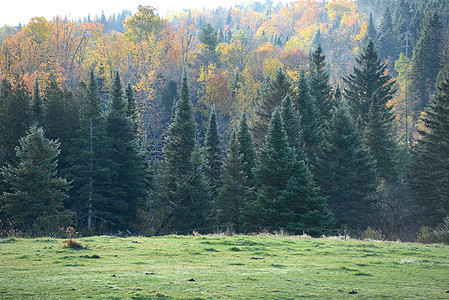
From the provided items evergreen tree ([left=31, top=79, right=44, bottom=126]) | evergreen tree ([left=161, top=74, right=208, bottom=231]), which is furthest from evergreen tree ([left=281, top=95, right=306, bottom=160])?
evergreen tree ([left=31, top=79, right=44, bottom=126])

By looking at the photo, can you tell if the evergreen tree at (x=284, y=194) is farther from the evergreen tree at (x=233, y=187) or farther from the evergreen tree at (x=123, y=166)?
the evergreen tree at (x=123, y=166)

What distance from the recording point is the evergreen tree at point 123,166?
46531 millimetres

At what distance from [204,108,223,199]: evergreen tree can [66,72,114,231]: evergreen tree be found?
11.0 metres

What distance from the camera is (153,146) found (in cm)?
7812

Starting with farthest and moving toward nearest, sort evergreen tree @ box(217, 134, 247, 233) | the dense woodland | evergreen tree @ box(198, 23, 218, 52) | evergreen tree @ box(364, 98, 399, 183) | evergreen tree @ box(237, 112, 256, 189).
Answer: evergreen tree @ box(198, 23, 218, 52), evergreen tree @ box(364, 98, 399, 183), evergreen tree @ box(237, 112, 256, 189), evergreen tree @ box(217, 134, 247, 233), the dense woodland

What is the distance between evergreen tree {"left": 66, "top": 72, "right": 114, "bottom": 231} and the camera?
44.2 m

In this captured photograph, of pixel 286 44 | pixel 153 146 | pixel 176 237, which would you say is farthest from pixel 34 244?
pixel 286 44

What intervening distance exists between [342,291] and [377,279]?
203 cm

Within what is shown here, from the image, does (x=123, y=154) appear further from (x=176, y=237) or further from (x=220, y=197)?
(x=176, y=237)

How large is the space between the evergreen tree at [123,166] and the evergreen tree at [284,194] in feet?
54.1

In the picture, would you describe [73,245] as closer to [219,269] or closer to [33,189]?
[219,269]

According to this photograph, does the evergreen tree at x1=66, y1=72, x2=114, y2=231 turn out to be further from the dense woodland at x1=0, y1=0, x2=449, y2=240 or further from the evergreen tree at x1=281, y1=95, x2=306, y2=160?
the evergreen tree at x1=281, y1=95, x2=306, y2=160

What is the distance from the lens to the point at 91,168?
4484cm

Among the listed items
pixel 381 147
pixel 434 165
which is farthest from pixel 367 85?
pixel 434 165
